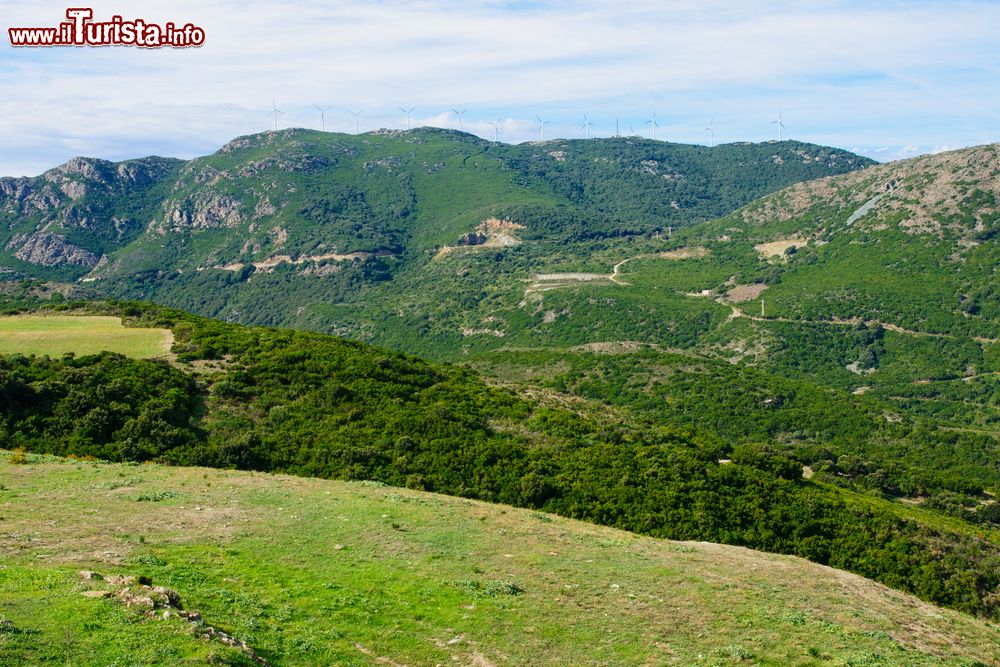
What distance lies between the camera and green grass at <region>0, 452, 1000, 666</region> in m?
15.7

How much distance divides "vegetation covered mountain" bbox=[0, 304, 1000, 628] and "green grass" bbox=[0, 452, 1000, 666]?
557 cm

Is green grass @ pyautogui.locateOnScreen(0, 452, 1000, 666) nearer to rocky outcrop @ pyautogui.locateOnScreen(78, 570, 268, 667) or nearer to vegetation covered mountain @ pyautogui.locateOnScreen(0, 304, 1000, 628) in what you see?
rocky outcrop @ pyautogui.locateOnScreen(78, 570, 268, 667)

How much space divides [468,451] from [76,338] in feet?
99.1

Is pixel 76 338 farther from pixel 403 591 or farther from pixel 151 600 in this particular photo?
pixel 151 600

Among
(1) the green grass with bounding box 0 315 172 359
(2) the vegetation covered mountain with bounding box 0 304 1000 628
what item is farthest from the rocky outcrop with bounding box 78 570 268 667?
(1) the green grass with bounding box 0 315 172 359

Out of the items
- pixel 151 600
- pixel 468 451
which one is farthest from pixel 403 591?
pixel 468 451

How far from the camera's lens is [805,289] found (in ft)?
491

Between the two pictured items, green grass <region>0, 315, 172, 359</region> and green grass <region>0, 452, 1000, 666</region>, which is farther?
green grass <region>0, 315, 172, 359</region>

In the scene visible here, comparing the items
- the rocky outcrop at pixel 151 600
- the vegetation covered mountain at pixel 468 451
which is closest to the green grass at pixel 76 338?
the vegetation covered mountain at pixel 468 451

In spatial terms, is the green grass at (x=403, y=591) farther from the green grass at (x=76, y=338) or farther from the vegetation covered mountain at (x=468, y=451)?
the green grass at (x=76, y=338)

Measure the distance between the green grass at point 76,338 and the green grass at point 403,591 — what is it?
22.1 meters

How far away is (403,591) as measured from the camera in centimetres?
1980

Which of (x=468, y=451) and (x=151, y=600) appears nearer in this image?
(x=151, y=600)

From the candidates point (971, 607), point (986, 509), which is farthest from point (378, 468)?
point (986, 509)
